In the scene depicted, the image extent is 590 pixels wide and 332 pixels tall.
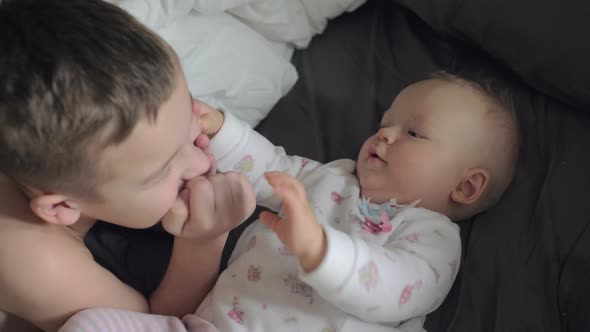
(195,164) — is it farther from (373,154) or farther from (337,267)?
(373,154)

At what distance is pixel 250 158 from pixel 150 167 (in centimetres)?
37

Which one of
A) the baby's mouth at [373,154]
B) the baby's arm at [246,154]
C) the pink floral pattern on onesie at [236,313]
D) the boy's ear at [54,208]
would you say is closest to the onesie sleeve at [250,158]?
the baby's arm at [246,154]

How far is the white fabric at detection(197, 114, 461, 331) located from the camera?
Answer: 0.82 metres

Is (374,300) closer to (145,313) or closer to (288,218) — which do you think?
(288,218)

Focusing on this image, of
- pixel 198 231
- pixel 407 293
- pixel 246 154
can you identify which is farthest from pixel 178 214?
pixel 407 293

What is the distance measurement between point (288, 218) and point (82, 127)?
0.93ft

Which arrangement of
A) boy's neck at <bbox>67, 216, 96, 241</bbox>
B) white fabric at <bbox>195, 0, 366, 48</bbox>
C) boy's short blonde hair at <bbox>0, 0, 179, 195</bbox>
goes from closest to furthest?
boy's short blonde hair at <bbox>0, 0, 179, 195</bbox>
boy's neck at <bbox>67, 216, 96, 241</bbox>
white fabric at <bbox>195, 0, 366, 48</bbox>

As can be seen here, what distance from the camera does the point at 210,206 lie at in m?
0.90

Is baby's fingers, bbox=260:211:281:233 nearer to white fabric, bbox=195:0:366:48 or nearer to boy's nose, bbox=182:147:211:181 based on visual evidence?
boy's nose, bbox=182:147:211:181

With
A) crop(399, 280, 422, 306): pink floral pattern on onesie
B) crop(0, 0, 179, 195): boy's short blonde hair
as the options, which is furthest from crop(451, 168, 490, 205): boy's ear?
crop(0, 0, 179, 195): boy's short blonde hair

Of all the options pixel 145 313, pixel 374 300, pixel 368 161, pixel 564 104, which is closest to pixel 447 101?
pixel 368 161

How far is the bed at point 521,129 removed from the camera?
38.4 inches

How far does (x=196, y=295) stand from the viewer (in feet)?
3.27

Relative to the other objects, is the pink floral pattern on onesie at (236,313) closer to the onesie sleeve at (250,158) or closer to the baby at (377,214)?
the baby at (377,214)
